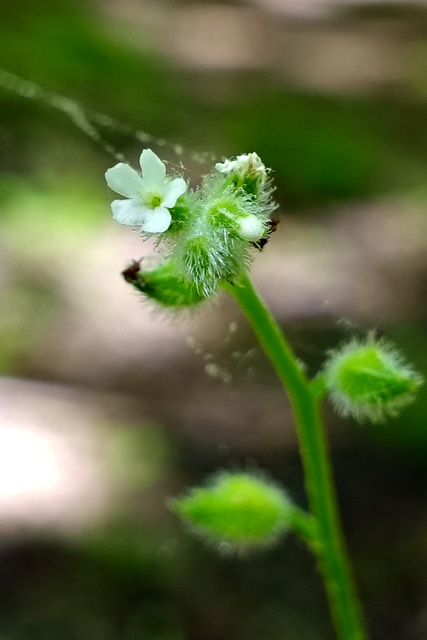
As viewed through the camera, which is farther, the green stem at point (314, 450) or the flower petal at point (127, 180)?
the green stem at point (314, 450)

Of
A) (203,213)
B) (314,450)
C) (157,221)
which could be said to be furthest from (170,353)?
(157,221)

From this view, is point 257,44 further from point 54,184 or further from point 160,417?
point 160,417

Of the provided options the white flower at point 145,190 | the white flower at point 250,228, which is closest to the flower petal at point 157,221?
the white flower at point 145,190

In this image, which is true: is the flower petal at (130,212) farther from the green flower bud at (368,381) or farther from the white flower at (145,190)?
the green flower bud at (368,381)

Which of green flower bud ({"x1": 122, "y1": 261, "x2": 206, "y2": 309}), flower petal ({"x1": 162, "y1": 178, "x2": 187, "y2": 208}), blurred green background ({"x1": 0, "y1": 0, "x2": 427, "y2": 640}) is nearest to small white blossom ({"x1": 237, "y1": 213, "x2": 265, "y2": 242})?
flower petal ({"x1": 162, "y1": 178, "x2": 187, "y2": 208})

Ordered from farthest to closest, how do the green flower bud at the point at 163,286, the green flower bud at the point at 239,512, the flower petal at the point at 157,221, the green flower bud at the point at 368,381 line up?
the green flower bud at the point at 239,512 < the green flower bud at the point at 368,381 < the green flower bud at the point at 163,286 < the flower petal at the point at 157,221

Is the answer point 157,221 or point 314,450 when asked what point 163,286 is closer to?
point 157,221

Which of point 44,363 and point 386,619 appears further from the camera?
point 44,363

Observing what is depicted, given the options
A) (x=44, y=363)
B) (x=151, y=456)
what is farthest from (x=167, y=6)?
(x=151, y=456)
